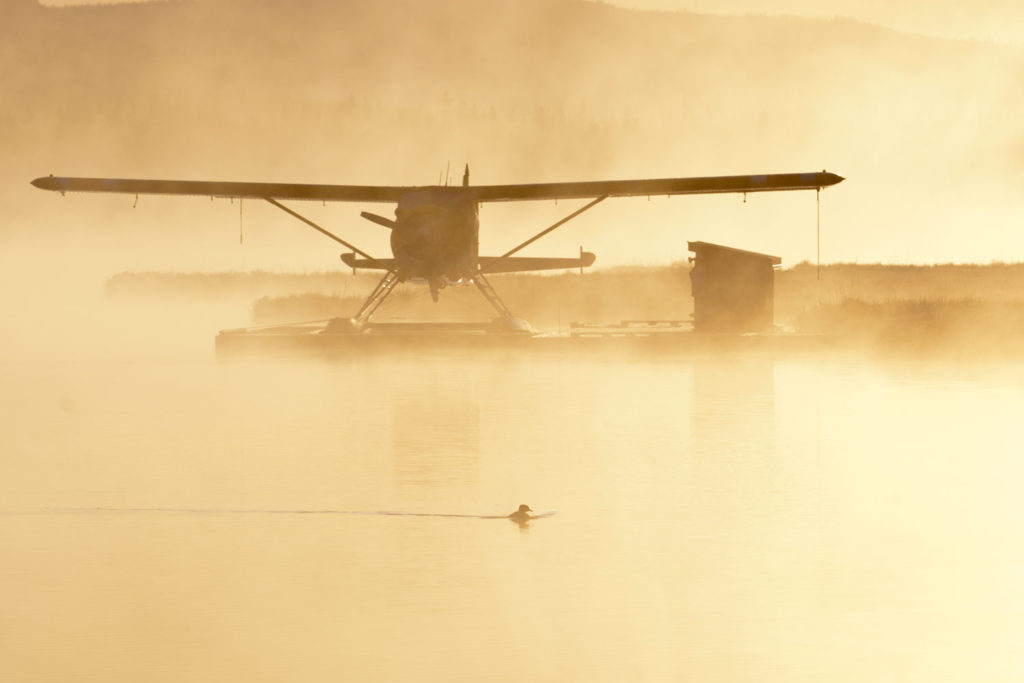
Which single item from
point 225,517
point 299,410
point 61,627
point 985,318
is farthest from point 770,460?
point 985,318

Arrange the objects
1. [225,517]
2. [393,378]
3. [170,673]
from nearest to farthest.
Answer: [170,673] < [225,517] < [393,378]

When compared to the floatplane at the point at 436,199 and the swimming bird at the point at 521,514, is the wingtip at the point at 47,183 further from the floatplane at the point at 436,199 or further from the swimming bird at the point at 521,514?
the swimming bird at the point at 521,514

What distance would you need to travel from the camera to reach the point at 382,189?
32.7 m

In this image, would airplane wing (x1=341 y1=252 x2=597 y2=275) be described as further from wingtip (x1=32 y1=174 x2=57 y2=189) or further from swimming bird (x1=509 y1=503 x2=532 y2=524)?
swimming bird (x1=509 y1=503 x2=532 y2=524)

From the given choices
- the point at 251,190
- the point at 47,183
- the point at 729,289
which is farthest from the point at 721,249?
the point at 47,183

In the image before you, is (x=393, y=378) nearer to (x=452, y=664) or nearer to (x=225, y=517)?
(x=225, y=517)

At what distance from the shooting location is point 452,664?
26.1 ft

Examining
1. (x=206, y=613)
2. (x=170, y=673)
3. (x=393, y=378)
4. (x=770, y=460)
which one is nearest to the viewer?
(x=170, y=673)

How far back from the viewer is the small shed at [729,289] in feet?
113

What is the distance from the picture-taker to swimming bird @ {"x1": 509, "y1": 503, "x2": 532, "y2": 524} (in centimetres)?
1191

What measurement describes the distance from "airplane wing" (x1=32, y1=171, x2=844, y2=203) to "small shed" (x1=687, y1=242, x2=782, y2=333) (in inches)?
141

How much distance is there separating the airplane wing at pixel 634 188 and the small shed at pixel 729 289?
11.6ft

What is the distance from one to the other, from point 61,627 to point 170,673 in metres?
1.18

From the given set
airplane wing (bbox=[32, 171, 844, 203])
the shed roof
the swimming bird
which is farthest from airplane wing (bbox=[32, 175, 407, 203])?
the swimming bird
